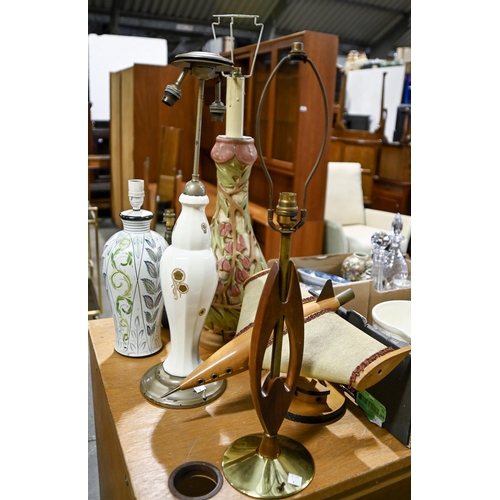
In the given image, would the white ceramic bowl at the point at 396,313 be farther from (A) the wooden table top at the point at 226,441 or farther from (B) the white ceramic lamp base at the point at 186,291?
(B) the white ceramic lamp base at the point at 186,291

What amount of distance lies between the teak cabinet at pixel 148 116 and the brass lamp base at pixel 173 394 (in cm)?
345

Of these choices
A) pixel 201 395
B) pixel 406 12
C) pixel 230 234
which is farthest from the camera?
pixel 406 12

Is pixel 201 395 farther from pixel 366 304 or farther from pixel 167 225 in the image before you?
pixel 366 304

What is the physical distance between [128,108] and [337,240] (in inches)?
104

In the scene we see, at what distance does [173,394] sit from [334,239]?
211 cm

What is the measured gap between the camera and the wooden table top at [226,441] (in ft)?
2.26

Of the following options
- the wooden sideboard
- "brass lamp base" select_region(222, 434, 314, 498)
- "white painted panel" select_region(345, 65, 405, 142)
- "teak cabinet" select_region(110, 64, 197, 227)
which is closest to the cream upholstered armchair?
the wooden sideboard

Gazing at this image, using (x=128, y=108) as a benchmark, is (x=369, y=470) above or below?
below

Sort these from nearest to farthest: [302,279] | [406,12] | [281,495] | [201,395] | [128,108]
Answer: [281,495] < [201,395] < [302,279] < [128,108] < [406,12]

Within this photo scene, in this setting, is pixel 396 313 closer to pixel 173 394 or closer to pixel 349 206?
pixel 173 394

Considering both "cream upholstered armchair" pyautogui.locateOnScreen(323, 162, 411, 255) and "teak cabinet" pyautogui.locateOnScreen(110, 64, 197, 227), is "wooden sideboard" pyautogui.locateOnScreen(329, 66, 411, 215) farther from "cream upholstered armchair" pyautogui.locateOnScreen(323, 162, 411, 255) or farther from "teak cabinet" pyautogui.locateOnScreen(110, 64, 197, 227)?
"teak cabinet" pyautogui.locateOnScreen(110, 64, 197, 227)

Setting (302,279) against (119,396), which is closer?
(119,396)

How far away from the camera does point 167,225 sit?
1035 mm

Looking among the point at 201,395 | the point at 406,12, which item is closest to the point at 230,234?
the point at 201,395
